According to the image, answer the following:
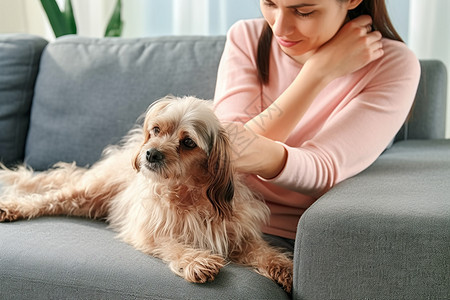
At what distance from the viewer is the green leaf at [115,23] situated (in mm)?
3250

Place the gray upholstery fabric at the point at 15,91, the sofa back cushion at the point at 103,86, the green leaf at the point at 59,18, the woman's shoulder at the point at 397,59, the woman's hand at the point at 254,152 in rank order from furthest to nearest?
the green leaf at the point at 59,18, the gray upholstery fabric at the point at 15,91, the sofa back cushion at the point at 103,86, the woman's shoulder at the point at 397,59, the woman's hand at the point at 254,152

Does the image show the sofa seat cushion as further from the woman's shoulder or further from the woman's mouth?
the woman's shoulder

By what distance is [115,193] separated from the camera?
1.98 meters

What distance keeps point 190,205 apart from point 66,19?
6.85ft

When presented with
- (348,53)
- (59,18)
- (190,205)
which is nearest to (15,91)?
(59,18)

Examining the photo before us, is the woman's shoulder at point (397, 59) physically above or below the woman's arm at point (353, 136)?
above

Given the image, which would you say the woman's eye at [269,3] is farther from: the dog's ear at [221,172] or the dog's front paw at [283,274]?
the dog's front paw at [283,274]

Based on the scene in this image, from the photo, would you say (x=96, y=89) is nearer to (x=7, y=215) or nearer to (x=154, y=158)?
(x=7, y=215)

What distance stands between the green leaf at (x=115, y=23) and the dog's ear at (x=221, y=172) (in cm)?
196

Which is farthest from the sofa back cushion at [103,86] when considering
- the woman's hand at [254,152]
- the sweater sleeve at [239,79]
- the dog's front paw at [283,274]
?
the dog's front paw at [283,274]

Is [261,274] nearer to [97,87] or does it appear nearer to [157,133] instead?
[157,133]

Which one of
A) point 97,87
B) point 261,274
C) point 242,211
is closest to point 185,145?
point 242,211

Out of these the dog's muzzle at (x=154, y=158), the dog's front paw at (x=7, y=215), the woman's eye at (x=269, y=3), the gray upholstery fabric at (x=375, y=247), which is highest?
the woman's eye at (x=269, y=3)

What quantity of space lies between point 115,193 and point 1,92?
921mm
